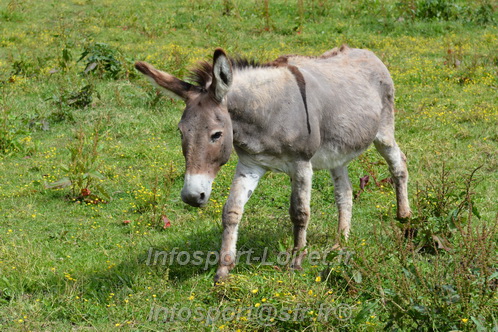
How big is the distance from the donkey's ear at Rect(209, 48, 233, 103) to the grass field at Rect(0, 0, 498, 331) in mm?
1436

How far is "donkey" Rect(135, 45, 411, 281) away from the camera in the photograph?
172 inches

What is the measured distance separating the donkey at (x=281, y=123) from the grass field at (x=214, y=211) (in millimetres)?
528

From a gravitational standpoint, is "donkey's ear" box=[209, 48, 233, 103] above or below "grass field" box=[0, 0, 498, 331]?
above

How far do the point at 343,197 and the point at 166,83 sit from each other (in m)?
2.33

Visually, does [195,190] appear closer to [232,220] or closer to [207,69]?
[232,220]

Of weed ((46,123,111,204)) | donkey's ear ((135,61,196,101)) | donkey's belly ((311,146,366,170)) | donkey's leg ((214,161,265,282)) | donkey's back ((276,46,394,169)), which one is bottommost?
weed ((46,123,111,204))

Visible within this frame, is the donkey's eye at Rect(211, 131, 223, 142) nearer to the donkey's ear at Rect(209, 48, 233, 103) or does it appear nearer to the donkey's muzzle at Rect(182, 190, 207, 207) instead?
the donkey's ear at Rect(209, 48, 233, 103)

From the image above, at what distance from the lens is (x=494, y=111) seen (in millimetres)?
9359

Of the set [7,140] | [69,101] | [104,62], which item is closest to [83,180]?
[7,140]

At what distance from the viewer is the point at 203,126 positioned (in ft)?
14.3

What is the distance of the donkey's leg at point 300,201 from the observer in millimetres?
4977

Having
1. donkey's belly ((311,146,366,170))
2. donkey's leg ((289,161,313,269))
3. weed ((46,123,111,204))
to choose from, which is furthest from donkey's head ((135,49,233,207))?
weed ((46,123,111,204))

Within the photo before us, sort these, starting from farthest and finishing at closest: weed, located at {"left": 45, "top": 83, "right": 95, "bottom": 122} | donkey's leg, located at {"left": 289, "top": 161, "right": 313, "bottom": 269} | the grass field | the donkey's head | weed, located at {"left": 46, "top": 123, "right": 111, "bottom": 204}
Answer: weed, located at {"left": 45, "top": 83, "right": 95, "bottom": 122} < weed, located at {"left": 46, "top": 123, "right": 111, "bottom": 204} < donkey's leg, located at {"left": 289, "top": 161, "right": 313, "bottom": 269} < the donkey's head < the grass field

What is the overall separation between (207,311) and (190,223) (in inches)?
72.1
